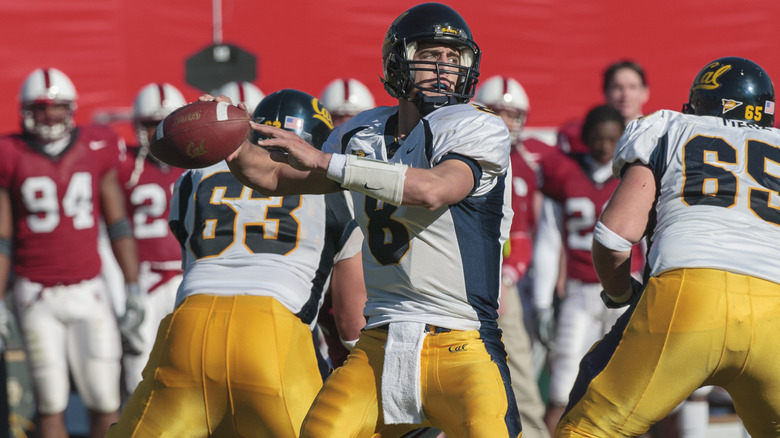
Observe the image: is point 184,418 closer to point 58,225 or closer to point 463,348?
point 463,348

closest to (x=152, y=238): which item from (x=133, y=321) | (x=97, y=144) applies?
(x=133, y=321)

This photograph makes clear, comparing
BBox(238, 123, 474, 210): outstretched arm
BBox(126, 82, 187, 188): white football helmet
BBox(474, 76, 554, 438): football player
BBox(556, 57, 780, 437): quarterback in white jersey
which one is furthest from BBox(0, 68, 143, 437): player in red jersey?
BBox(238, 123, 474, 210): outstretched arm

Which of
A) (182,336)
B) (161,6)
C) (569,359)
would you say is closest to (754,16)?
(569,359)

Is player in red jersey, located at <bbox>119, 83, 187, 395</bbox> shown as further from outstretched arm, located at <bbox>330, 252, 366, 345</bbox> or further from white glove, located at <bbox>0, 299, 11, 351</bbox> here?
outstretched arm, located at <bbox>330, 252, 366, 345</bbox>

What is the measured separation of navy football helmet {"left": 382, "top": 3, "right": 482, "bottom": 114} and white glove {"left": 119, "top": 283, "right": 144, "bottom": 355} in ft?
10.7

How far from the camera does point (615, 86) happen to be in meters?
6.76

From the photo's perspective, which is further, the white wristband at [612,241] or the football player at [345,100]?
the football player at [345,100]

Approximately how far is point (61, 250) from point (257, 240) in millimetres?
2628

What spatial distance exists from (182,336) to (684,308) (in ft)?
5.47

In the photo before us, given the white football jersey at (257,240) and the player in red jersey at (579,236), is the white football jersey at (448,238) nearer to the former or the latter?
the white football jersey at (257,240)

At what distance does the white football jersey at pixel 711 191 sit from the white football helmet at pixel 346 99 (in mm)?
3478

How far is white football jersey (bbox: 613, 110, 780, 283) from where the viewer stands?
3309mm

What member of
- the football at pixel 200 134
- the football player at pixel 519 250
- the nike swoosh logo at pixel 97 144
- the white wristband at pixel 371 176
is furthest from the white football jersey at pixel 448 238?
the nike swoosh logo at pixel 97 144

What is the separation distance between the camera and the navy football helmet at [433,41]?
314 centimetres
